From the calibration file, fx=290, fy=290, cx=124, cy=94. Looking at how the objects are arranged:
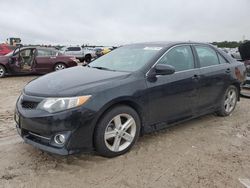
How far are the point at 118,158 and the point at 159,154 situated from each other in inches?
22.3

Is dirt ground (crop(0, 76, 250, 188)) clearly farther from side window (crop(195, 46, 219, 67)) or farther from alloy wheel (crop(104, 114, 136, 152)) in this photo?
side window (crop(195, 46, 219, 67))

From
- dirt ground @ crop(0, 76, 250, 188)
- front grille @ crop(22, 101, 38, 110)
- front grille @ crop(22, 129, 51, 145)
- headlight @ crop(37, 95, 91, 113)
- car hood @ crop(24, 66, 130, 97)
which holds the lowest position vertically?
dirt ground @ crop(0, 76, 250, 188)

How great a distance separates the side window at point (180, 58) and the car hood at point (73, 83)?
83cm

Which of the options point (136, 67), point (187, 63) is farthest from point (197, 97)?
point (136, 67)

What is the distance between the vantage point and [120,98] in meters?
3.67

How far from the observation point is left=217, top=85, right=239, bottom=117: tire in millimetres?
5555

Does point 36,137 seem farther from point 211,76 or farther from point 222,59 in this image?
point 222,59

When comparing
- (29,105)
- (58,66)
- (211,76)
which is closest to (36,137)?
(29,105)

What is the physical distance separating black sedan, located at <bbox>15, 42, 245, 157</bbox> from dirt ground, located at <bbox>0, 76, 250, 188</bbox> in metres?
0.26

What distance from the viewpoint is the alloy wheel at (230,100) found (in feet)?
18.6

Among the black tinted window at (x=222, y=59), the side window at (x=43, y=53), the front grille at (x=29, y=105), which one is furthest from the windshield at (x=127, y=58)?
the side window at (x=43, y=53)

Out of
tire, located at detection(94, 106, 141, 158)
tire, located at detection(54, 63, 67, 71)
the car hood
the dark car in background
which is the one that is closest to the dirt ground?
tire, located at detection(94, 106, 141, 158)

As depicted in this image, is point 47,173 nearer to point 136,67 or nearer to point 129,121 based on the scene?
point 129,121

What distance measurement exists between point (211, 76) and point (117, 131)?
2.24 meters
